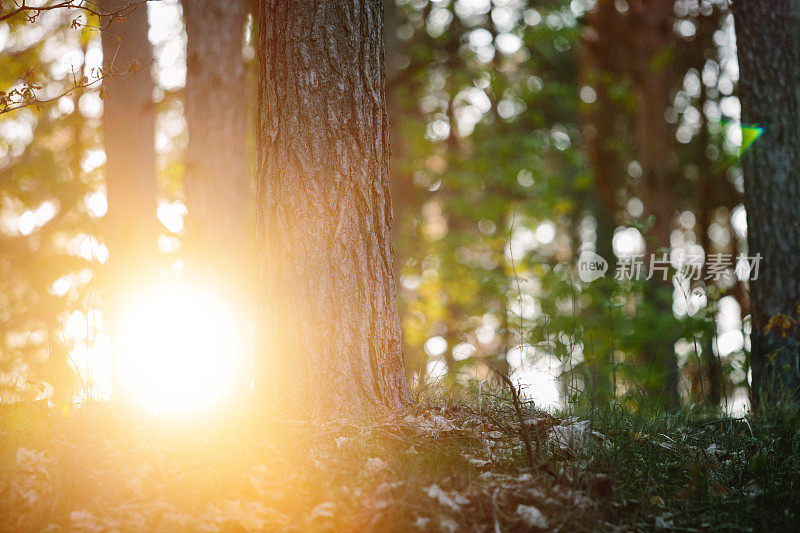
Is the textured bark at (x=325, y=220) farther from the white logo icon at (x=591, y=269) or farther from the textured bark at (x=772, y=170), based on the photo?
the white logo icon at (x=591, y=269)

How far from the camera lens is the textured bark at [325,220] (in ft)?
11.6

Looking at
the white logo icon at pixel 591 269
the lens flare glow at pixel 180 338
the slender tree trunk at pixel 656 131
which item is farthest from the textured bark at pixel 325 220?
the white logo icon at pixel 591 269

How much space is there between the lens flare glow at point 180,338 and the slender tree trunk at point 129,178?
15 centimetres

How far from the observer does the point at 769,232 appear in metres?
5.43

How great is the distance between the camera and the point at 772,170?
216 inches

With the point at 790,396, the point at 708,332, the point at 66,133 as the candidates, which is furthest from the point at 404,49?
the point at 790,396

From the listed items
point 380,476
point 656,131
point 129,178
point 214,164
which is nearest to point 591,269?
point 656,131

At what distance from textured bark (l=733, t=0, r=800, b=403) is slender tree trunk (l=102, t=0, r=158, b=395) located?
5.66 metres

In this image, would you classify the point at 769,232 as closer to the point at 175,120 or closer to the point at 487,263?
the point at 487,263

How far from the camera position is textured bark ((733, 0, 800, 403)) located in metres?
5.36

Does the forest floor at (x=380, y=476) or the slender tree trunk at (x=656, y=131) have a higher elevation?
the slender tree trunk at (x=656, y=131)

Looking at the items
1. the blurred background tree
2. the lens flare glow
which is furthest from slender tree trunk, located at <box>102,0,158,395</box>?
the blurred background tree

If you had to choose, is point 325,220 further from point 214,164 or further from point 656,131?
point 656,131

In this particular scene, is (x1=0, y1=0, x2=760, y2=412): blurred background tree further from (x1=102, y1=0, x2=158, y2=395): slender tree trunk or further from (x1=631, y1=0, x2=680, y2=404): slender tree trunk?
(x1=102, y1=0, x2=158, y2=395): slender tree trunk
